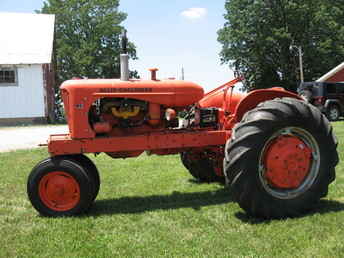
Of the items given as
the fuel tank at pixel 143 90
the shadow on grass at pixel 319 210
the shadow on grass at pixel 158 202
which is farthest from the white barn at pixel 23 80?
the shadow on grass at pixel 319 210

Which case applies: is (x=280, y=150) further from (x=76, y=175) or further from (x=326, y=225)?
(x=76, y=175)

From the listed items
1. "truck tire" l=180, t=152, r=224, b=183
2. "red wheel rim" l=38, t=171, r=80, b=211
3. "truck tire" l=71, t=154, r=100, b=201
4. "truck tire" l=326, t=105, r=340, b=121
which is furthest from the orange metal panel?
"truck tire" l=326, t=105, r=340, b=121

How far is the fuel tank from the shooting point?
4699 mm

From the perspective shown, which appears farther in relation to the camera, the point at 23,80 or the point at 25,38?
the point at 25,38

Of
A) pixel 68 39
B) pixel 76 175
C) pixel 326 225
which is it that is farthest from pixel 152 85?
pixel 68 39

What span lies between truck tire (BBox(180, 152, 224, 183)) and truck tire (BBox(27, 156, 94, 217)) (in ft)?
6.41

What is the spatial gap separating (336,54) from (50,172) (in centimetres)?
3645

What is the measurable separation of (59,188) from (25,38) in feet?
66.5

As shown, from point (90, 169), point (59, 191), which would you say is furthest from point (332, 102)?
point (59, 191)

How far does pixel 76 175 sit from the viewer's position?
4.53m

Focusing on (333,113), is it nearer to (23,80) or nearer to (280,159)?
(23,80)

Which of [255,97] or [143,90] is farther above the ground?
[143,90]

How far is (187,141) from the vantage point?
192 inches

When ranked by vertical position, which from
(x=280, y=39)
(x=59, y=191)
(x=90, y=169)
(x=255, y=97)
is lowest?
(x=59, y=191)
